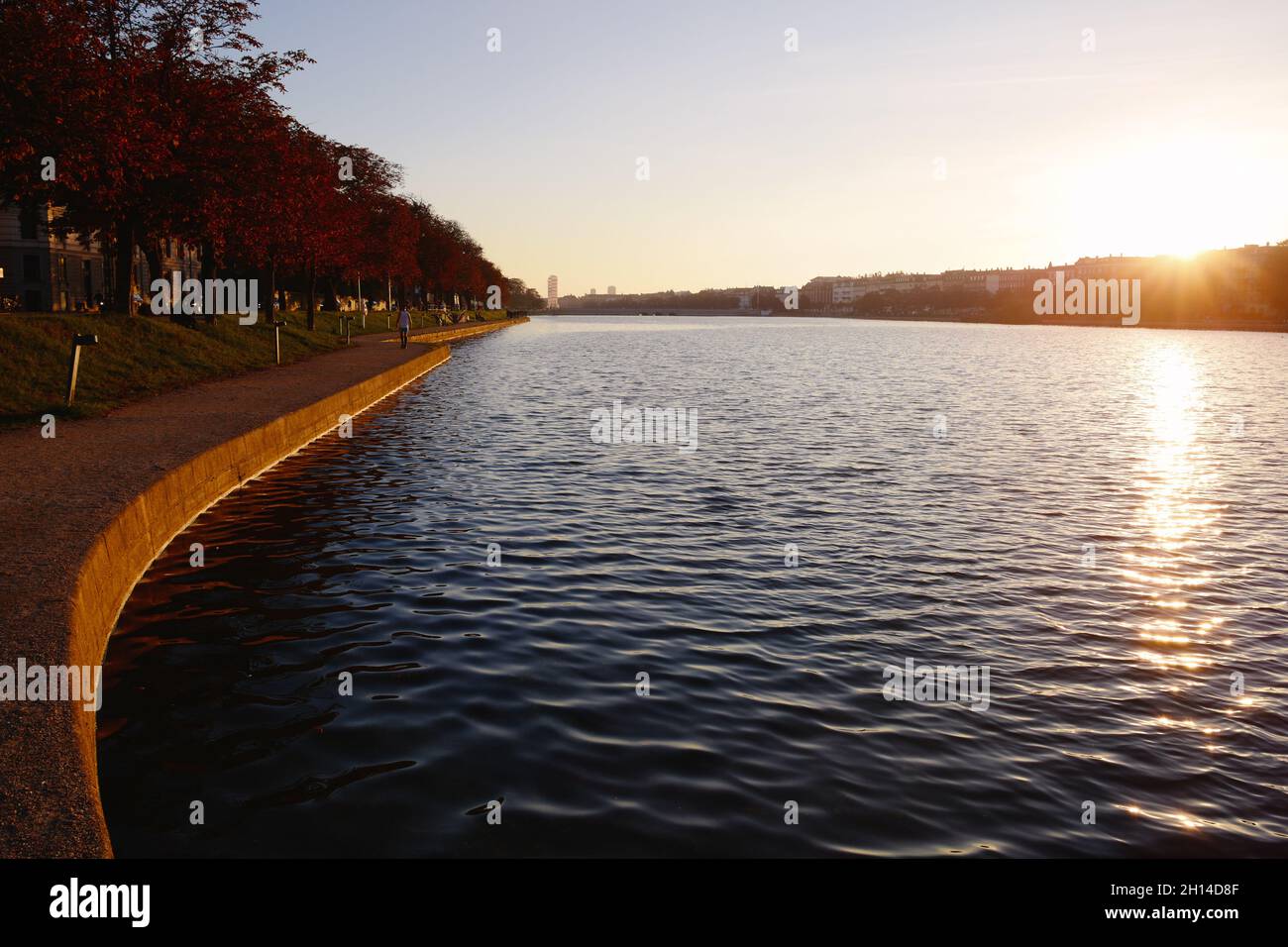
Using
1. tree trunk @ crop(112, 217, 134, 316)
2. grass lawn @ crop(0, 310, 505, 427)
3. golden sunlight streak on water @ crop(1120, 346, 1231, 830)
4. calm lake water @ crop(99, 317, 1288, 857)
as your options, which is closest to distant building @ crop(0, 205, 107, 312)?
tree trunk @ crop(112, 217, 134, 316)

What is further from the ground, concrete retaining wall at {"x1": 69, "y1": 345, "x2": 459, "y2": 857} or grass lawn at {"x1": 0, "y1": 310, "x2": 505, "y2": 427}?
grass lawn at {"x1": 0, "y1": 310, "x2": 505, "y2": 427}

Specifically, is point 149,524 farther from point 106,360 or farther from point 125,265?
point 125,265

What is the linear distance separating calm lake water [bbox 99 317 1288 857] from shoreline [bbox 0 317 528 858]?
1.53ft

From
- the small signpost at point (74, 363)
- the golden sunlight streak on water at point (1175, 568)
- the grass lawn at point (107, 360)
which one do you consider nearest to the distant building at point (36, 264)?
the grass lawn at point (107, 360)

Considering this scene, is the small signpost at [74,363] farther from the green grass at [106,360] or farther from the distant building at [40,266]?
the distant building at [40,266]

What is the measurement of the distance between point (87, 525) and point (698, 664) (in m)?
5.53

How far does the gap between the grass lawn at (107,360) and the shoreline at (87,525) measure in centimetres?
78

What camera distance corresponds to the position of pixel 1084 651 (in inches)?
340

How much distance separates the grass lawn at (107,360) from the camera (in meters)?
17.2

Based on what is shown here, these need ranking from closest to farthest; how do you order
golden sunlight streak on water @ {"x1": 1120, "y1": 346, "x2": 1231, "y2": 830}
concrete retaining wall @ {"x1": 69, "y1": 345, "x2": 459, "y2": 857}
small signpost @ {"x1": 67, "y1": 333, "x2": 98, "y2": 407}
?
1. concrete retaining wall @ {"x1": 69, "y1": 345, "x2": 459, "y2": 857}
2. golden sunlight streak on water @ {"x1": 1120, "y1": 346, "x2": 1231, "y2": 830}
3. small signpost @ {"x1": 67, "y1": 333, "x2": 98, "y2": 407}

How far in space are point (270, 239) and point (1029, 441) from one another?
26.9 meters

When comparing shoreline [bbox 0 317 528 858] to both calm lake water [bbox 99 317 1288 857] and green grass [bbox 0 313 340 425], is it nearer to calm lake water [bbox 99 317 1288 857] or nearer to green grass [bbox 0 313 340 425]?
calm lake water [bbox 99 317 1288 857]

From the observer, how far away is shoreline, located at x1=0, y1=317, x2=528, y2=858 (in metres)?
4.70
